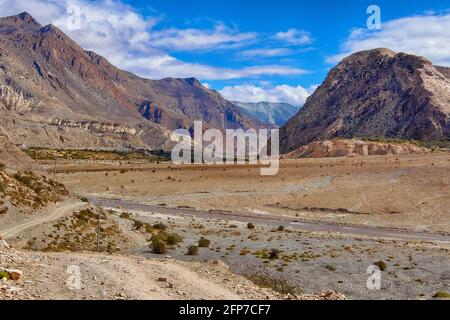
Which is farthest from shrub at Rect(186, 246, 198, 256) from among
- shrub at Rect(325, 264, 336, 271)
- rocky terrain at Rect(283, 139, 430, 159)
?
rocky terrain at Rect(283, 139, 430, 159)

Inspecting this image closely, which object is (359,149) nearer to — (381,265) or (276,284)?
(381,265)

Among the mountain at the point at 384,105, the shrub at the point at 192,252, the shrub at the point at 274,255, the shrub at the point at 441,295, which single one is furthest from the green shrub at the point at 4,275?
the mountain at the point at 384,105

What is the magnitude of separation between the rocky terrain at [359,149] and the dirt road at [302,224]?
2637 inches

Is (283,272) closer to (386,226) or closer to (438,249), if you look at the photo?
(438,249)

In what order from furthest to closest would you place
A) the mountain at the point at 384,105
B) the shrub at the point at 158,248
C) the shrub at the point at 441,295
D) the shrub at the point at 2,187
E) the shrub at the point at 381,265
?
the mountain at the point at 384,105, the shrub at the point at 2,187, the shrub at the point at 158,248, the shrub at the point at 381,265, the shrub at the point at 441,295

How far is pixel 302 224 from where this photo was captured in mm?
55469

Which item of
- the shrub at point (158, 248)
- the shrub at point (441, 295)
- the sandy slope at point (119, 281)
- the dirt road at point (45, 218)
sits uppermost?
the sandy slope at point (119, 281)

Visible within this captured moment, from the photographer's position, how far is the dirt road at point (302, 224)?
1908 inches

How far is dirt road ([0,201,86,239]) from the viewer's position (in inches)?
1167

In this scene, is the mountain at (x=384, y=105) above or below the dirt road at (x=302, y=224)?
above

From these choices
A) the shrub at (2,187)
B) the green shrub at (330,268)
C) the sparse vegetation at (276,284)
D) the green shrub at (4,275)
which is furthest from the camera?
the shrub at (2,187)

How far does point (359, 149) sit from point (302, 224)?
73738 mm

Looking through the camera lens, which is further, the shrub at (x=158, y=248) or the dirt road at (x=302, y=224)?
the dirt road at (x=302, y=224)

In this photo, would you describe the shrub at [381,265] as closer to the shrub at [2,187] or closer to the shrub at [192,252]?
the shrub at [192,252]
